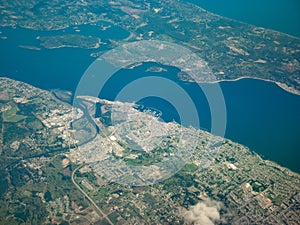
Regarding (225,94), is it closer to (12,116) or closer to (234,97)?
(234,97)

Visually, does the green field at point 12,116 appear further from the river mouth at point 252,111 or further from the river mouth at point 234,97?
the river mouth at point 252,111

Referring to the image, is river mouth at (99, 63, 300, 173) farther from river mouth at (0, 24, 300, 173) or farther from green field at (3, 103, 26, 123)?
green field at (3, 103, 26, 123)

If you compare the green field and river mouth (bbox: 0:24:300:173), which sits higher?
river mouth (bbox: 0:24:300:173)

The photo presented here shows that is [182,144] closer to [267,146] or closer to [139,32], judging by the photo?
[267,146]

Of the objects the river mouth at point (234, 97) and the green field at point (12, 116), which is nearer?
the river mouth at point (234, 97)

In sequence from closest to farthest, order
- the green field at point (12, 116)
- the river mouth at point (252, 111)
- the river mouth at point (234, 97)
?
the river mouth at point (252, 111) < the river mouth at point (234, 97) < the green field at point (12, 116)

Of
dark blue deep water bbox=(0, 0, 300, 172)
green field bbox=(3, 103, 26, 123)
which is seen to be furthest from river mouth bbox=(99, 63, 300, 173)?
green field bbox=(3, 103, 26, 123)

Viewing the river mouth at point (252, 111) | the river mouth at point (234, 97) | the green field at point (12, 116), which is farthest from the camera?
the green field at point (12, 116)

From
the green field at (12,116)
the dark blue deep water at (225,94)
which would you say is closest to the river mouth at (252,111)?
the dark blue deep water at (225,94)

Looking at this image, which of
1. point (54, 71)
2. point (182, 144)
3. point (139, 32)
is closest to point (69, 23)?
point (139, 32)

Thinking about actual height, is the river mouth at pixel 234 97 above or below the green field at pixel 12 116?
above
